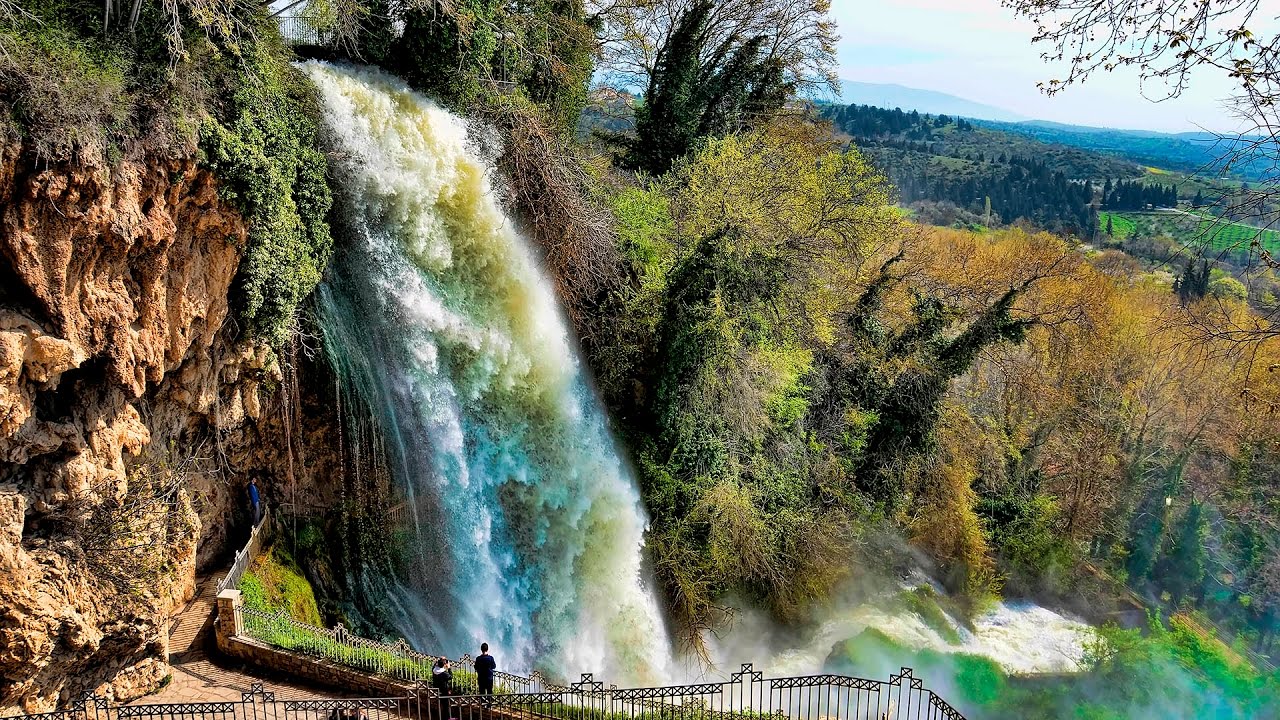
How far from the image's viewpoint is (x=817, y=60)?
22.1 metres

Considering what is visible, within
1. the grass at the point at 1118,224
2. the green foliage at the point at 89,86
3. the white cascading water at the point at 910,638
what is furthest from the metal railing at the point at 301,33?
the grass at the point at 1118,224

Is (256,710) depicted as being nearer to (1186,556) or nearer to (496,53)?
(496,53)

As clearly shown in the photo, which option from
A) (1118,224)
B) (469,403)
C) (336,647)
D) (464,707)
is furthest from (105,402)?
(1118,224)

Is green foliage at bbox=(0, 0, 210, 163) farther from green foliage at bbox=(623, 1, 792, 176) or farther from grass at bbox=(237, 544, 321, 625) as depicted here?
green foliage at bbox=(623, 1, 792, 176)

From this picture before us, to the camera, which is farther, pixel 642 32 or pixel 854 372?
pixel 642 32

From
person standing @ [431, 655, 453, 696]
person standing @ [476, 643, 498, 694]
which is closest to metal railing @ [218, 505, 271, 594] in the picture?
person standing @ [431, 655, 453, 696]

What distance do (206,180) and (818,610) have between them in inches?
556

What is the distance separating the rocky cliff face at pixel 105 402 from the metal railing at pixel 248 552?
1.91 feet

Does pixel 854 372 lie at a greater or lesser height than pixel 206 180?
lesser

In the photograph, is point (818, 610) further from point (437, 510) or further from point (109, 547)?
point (109, 547)

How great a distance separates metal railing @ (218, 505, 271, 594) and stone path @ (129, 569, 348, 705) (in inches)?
21.1

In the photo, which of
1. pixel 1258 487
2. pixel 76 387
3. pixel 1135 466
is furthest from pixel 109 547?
pixel 1258 487

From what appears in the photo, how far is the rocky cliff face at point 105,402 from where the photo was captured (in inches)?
302

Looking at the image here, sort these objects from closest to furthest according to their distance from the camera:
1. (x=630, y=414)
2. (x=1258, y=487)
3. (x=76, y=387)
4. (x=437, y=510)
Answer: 1. (x=76, y=387)
2. (x=437, y=510)
3. (x=630, y=414)
4. (x=1258, y=487)
